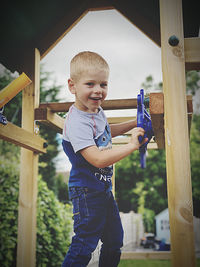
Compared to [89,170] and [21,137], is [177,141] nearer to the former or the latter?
[89,170]

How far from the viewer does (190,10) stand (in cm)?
239

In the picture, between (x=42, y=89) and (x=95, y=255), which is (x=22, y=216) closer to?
(x=95, y=255)

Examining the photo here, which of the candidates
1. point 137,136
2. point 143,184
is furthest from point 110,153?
point 143,184

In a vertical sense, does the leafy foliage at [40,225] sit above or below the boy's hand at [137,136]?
below

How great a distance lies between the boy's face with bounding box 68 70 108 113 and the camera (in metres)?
1.57

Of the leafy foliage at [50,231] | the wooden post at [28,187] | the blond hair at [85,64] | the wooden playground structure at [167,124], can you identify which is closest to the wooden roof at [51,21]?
the wooden playground structure at [167,124]

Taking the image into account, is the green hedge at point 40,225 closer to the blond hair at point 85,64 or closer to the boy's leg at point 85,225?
the boy's leg at point 85,225

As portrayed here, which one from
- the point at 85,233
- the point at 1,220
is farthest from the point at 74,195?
the point at 1,220

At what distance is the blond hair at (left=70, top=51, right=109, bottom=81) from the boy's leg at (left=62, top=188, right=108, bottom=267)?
577mm

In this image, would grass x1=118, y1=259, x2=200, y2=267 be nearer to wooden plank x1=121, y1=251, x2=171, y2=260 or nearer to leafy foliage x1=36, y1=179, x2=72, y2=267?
wooden plank x1=121, y1=251, x2=171, y2=260

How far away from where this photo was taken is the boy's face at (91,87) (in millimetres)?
1573

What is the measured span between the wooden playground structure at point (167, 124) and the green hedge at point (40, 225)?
3.42 feet

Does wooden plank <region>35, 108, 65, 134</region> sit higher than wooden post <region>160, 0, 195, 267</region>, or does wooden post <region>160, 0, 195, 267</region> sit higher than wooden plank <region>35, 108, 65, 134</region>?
wooden plank <region>35, 108, 65, 134</region>

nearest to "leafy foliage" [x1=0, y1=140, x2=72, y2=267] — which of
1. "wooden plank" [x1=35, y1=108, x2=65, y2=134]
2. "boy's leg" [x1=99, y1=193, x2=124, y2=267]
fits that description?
"wooden plank" [x1=35, y1=108, x2=65, y2=134]
